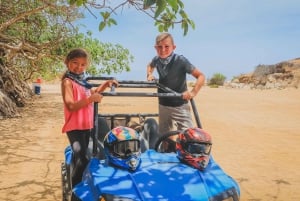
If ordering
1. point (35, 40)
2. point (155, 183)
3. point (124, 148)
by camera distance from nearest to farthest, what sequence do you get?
point (155, 183) < point (124, 148) < point (35, 40)

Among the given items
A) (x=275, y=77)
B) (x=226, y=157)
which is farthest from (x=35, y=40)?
(x=275, y=77)

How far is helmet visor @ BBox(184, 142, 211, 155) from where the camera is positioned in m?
3.06

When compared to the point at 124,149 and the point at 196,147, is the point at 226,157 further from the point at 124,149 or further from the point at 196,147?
the point at 124,149

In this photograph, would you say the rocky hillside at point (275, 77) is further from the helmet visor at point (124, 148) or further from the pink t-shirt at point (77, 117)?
the helmet visor at point (124, 148)

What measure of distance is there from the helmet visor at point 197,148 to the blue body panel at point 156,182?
0.14 metres

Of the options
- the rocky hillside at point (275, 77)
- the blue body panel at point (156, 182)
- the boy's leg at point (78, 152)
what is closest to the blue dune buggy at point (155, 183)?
the blue body panel at point (156, 182)

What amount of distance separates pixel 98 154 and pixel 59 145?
5.81m

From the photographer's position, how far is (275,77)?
38.7 m

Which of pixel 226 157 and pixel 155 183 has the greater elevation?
pixel 155 183

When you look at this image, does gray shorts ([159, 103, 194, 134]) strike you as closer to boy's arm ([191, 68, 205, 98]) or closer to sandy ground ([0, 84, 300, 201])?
boy's arm ([191, 68, 205, 98])

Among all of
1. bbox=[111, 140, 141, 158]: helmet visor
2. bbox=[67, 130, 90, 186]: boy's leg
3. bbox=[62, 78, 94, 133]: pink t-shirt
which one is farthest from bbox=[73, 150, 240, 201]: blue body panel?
bbox=[62, 78, 94, 133]: pink t-shirt

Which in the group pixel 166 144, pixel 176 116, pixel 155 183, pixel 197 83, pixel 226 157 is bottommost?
pixel 226 157

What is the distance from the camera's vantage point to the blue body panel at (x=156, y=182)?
2.73 m

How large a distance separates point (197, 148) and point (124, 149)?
0.59 meters
